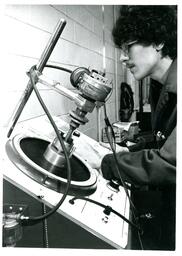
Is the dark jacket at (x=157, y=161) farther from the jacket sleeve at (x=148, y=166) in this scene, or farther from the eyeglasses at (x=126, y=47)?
the eyeglasses at (x=126, y=47)

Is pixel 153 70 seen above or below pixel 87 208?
above

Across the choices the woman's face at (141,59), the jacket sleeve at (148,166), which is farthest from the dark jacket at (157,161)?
the woman's face at (141,59)

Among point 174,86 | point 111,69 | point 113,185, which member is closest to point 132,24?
point 174,86

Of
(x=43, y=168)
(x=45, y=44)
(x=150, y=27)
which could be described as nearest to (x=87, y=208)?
(x=43, y=168)

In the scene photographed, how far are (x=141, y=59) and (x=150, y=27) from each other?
0.14 metres

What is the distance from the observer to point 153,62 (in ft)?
3.90

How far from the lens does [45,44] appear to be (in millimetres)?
1447

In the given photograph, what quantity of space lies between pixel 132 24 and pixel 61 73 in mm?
580

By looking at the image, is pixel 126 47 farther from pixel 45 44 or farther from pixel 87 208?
pixel 87 208

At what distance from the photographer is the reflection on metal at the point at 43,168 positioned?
2.57ft

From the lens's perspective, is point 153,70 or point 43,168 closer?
point 43,168

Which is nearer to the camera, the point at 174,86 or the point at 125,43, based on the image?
the point at 174,86

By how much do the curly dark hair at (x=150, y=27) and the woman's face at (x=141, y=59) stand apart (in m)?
0.03
